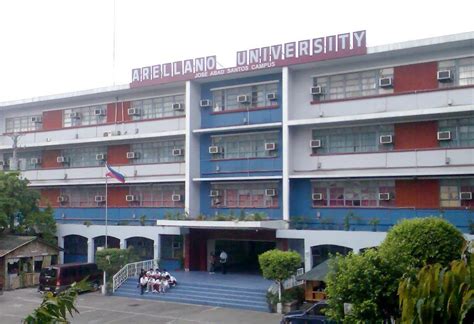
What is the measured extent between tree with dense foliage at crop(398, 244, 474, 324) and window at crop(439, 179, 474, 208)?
15.7 meters

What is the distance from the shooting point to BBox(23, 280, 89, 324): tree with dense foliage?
3.92 m

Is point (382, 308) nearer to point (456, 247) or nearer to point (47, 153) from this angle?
point (456, 247)

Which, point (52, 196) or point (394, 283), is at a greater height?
point (52, 196)

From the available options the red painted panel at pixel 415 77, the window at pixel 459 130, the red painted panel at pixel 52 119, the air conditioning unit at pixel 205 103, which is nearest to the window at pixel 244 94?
the air conditioning unit at pixel 205 103

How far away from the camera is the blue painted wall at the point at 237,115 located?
2505 cm

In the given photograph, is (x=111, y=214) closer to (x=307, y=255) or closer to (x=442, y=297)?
(x=307, y=255)

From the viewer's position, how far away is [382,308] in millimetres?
11555

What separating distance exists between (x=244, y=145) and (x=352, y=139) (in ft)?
18.0

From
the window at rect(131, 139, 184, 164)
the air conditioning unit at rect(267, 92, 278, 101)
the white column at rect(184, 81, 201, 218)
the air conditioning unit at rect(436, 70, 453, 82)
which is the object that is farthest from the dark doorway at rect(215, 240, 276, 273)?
the air conditioning unit at rect(436, 70, 453, 82)

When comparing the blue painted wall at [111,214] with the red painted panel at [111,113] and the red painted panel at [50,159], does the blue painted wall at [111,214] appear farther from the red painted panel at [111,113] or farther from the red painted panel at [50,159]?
the red painted panel at [111,113]

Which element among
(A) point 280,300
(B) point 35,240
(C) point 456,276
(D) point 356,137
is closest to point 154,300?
(A) point 280,300

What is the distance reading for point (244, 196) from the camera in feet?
86.4

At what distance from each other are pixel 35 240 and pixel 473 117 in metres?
21.2

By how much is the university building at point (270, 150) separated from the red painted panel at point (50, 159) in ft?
0.53
